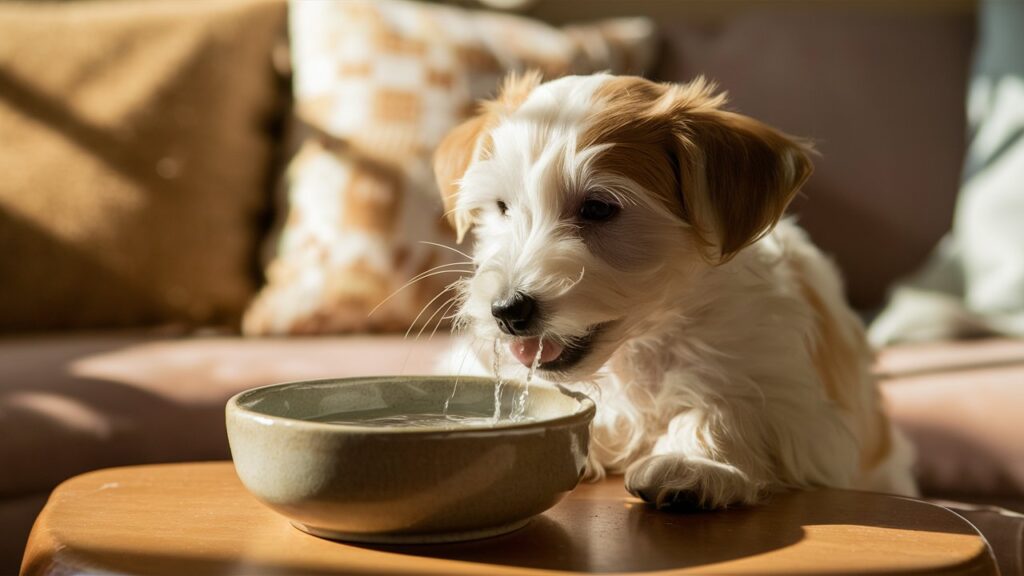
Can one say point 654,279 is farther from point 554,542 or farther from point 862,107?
point 862,107

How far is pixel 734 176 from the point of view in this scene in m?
1.33

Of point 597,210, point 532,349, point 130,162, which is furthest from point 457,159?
point 130,162

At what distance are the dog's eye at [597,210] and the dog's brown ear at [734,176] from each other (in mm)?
97

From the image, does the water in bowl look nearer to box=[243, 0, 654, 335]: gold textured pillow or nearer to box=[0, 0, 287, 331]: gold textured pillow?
box=[243, 0, 654, 335]: gold textured pillow

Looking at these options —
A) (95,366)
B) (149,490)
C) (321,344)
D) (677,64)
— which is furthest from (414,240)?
(149,490)

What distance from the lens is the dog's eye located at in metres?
1.35

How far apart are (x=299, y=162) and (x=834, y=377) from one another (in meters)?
1.62

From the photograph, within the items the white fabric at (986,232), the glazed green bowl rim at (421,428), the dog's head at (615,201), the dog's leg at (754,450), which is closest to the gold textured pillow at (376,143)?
the white fabric at (986,232)

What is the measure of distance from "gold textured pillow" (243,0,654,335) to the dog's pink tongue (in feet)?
3.82

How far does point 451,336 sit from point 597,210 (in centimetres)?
107

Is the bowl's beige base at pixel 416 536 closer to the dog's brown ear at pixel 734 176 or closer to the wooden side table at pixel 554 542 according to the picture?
the wooden side table at pixel 554 542

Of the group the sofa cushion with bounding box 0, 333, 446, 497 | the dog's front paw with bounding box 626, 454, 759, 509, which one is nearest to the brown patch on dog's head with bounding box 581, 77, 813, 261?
the dog's front paw with bounding box 626, 454, 759, 509

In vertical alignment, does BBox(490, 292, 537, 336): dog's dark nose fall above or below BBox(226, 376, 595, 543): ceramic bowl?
above

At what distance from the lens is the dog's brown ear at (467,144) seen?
1.48m
